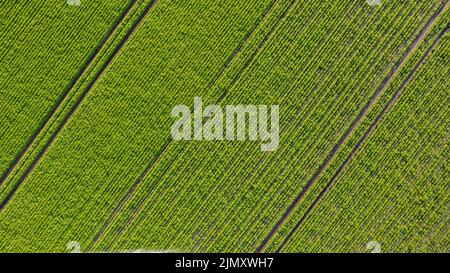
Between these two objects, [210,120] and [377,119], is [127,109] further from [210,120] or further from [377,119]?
[377,119]

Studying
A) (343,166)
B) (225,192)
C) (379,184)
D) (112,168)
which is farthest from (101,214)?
(379,184)

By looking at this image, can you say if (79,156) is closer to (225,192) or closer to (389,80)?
(225,192)

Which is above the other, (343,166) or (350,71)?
(350,71)

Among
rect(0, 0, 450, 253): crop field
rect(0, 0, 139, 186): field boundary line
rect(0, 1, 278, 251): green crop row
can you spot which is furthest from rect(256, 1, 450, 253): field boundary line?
rect(0, 0, 139, 186): field boundary line

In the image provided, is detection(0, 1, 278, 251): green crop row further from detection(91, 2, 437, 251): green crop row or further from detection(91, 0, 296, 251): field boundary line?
detection(91, 2, 437, 251): green crop row

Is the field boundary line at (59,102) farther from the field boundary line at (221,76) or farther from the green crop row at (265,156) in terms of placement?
the green crop row at (265,156)
